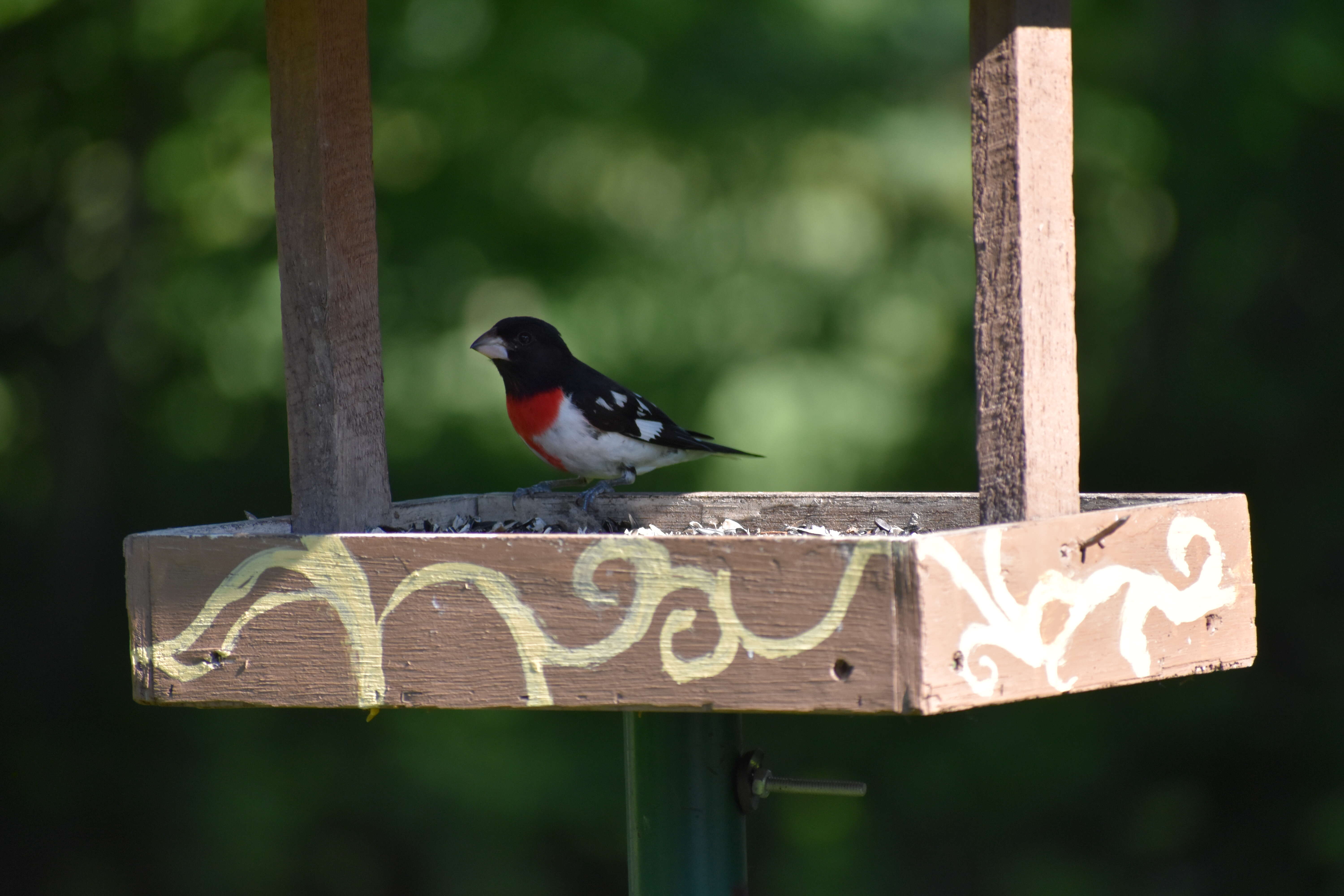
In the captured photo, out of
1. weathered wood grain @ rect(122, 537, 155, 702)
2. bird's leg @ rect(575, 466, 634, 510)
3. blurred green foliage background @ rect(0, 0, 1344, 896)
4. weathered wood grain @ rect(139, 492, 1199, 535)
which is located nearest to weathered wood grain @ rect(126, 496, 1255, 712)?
weathered wood grain @ rect(122, 537, 155, 702)

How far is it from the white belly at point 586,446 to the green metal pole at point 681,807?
1.00 metres

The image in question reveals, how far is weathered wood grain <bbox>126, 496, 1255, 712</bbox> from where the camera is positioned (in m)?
1.80

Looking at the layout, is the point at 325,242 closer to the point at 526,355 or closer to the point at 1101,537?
the point at 526,355

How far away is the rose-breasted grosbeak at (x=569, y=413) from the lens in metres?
3.18

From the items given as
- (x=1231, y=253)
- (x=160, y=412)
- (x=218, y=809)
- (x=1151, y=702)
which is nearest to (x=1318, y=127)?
(x=1231, y=253)

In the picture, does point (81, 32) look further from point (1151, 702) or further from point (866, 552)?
point (1151, 702)

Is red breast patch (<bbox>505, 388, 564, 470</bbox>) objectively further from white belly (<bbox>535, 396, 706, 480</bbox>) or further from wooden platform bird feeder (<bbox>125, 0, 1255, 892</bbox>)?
wooden platform bird feeder (<bbox>125, 0, 1255, 892</bbox>)

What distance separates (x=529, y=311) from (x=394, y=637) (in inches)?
116

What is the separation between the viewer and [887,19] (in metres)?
5.01

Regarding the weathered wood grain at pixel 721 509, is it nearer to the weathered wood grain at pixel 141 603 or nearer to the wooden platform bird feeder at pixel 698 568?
the wooden platform bird feeder at pixel 698 568

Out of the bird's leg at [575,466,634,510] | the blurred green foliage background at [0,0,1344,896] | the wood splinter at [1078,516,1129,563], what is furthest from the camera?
the blurred green foliage background at [0,0,1344,896]

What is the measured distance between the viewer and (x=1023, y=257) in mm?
2121

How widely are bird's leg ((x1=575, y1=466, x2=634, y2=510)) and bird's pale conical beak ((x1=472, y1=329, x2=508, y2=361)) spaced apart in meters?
0.39

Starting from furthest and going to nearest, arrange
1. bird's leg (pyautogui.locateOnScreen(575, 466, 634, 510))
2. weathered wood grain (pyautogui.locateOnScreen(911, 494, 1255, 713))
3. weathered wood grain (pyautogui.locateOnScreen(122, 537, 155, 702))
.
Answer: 1. bird's leg (pyautogui.locateOnScreen(575, 466, 634, 510))
2. weathered wood grain (pyautogui.locateOnScreen(122, 537, 155, 702))
3. weathered wood grain (pyautogui.locateOnScreen(911, 494, 1255, 713))
